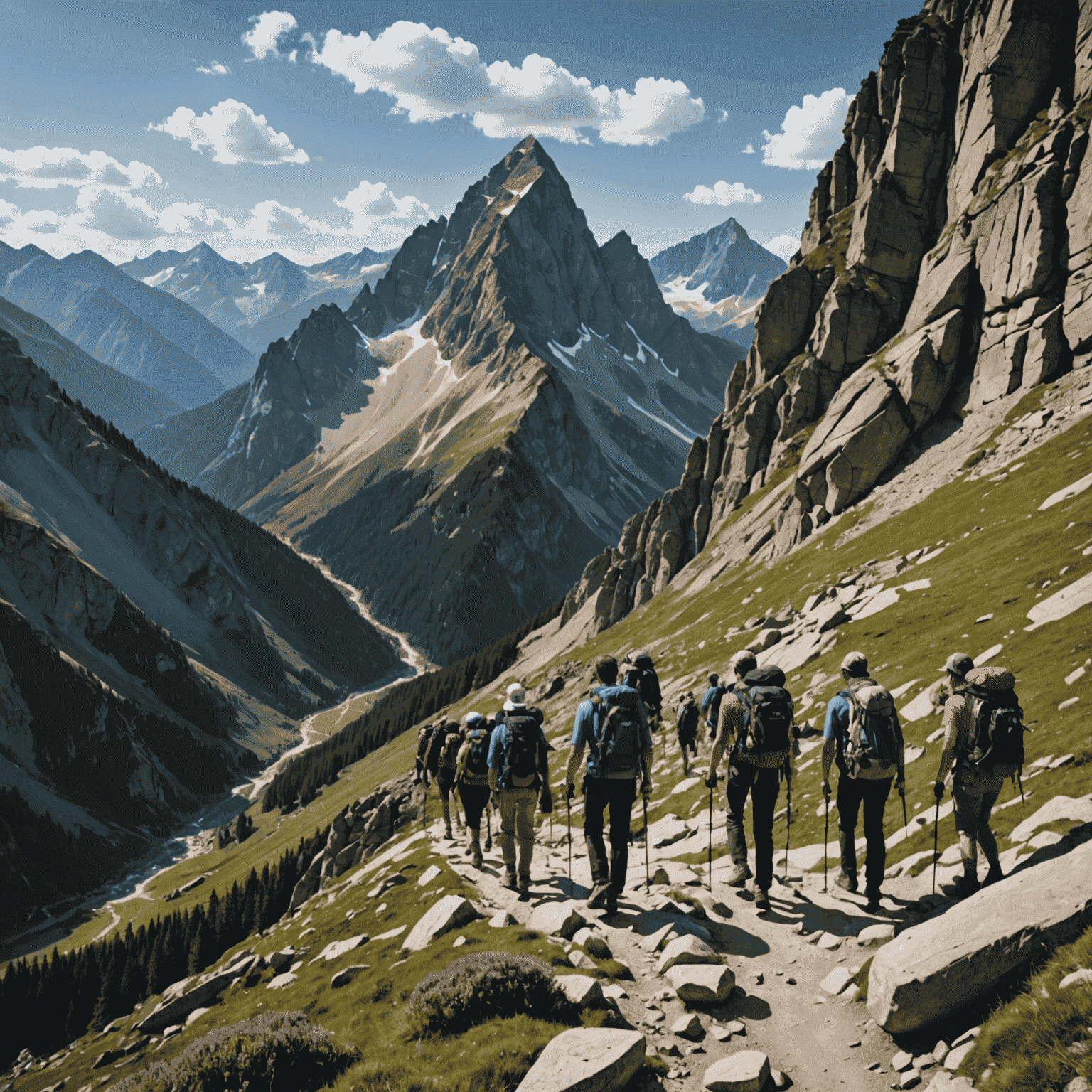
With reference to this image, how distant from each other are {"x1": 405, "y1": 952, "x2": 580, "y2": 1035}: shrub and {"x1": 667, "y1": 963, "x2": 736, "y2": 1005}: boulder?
201 cm

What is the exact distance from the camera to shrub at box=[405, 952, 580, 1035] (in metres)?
11.5

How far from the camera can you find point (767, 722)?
1471cm

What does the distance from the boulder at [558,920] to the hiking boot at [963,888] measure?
7.46 meters

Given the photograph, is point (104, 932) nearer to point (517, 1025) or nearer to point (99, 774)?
point (99, 774)

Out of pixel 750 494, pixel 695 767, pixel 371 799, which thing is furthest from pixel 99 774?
pixel 695 767

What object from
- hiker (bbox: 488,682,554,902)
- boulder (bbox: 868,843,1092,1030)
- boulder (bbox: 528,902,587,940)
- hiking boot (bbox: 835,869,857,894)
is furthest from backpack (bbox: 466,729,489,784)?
boulder (bbox: 868,843,1092,1030)

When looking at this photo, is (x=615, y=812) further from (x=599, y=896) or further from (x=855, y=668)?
(x=855, y=668)

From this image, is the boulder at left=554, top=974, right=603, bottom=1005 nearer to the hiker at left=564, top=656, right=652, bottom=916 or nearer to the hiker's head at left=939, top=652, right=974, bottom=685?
the hiker at left=564, top=656, right=652, bottom=916

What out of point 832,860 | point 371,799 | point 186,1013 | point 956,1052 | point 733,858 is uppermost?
point 956,1052

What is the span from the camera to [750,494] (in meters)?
92.2

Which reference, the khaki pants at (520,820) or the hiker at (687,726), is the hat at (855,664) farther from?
the hiker at (687,726)

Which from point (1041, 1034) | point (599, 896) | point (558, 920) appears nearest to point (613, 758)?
point (599, 896)

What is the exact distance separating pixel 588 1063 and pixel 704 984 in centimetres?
310

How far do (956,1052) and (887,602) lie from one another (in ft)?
111
